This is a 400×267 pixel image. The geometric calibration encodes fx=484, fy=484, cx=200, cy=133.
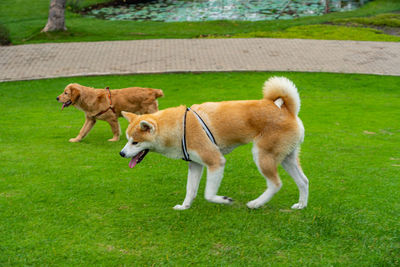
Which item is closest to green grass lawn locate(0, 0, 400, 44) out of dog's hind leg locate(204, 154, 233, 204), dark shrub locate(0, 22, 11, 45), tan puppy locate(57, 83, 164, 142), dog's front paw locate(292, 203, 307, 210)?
dark shrub locate(0, 22, 11, 45)

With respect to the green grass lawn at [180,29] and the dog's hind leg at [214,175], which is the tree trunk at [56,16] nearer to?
the green grass lawn at [180,29]

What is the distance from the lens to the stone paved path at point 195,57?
1570cm

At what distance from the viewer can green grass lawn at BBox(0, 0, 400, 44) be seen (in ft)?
66.6

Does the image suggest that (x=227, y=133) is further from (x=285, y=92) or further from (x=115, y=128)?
(x=115, y=128)

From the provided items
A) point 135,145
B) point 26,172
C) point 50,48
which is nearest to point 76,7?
point 50,48

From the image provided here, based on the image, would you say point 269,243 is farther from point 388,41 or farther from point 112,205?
point 388,41

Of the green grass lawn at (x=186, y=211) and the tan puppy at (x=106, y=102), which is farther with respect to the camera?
the tan puppy at (x=106, y=102)

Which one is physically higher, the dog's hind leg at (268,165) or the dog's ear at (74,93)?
the dog's hind leg at (268,165)

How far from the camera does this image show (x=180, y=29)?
22.6 meters

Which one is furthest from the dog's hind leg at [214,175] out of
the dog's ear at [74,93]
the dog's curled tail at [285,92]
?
the dog's ear at [74,93]

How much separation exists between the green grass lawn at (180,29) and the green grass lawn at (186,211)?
10.2 meters

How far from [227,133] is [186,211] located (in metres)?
1.14

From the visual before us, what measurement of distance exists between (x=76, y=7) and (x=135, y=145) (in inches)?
944

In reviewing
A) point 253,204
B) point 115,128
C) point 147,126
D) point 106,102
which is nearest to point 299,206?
point 253,204
